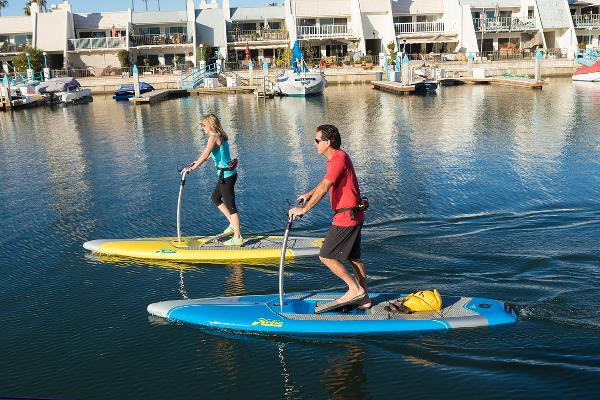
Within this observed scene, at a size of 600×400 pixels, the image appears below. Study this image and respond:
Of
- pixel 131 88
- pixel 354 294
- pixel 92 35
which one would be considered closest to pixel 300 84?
pixel 131 88

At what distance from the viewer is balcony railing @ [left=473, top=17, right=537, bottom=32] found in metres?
71.3

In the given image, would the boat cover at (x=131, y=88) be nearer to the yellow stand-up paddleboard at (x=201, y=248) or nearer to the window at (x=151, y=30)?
the window at (x=151, y=30)

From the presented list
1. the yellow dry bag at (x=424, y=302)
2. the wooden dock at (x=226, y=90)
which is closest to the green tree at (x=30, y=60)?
the wooden dock at (x=226, y=90)

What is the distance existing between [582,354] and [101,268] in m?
7.66

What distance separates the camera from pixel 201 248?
39.2 ft

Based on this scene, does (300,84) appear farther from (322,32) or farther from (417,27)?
(417,27)

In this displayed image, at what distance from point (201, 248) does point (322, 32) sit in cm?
6244

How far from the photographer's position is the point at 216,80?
59.2m

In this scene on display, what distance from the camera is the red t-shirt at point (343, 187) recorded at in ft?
26.2

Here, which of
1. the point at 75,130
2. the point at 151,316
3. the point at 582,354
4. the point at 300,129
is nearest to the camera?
the point at 582,354

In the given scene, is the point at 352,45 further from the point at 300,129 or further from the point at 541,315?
the point at 541,315

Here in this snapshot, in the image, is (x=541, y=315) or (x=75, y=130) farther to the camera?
(x=75, y=130)

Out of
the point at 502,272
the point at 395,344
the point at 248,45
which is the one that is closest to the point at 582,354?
the point at 395,344

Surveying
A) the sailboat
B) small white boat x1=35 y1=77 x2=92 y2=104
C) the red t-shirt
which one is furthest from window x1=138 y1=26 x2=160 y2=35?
the red t-shirt
